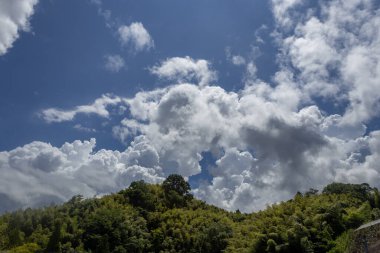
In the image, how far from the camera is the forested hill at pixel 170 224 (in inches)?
1173

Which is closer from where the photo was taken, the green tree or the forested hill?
the forested hill

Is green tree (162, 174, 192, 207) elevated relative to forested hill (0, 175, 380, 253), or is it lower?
elevated

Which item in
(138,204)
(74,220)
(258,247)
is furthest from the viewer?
(138,204)

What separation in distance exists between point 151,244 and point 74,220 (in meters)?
10.5

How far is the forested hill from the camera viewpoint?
2980 cm

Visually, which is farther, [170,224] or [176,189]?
[176,189]

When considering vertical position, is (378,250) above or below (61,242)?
below

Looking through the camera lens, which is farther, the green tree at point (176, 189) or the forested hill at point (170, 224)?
the green tree at point (176, 189)

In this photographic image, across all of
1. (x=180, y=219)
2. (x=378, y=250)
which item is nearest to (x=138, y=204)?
(x=180, y=219)

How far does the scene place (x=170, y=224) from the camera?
61594mm

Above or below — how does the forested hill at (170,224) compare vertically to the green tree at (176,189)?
below

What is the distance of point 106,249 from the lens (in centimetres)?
5256

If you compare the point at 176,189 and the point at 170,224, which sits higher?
the point at 176,189

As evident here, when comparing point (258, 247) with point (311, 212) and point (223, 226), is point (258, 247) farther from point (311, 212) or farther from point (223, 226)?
point (223, 226)
